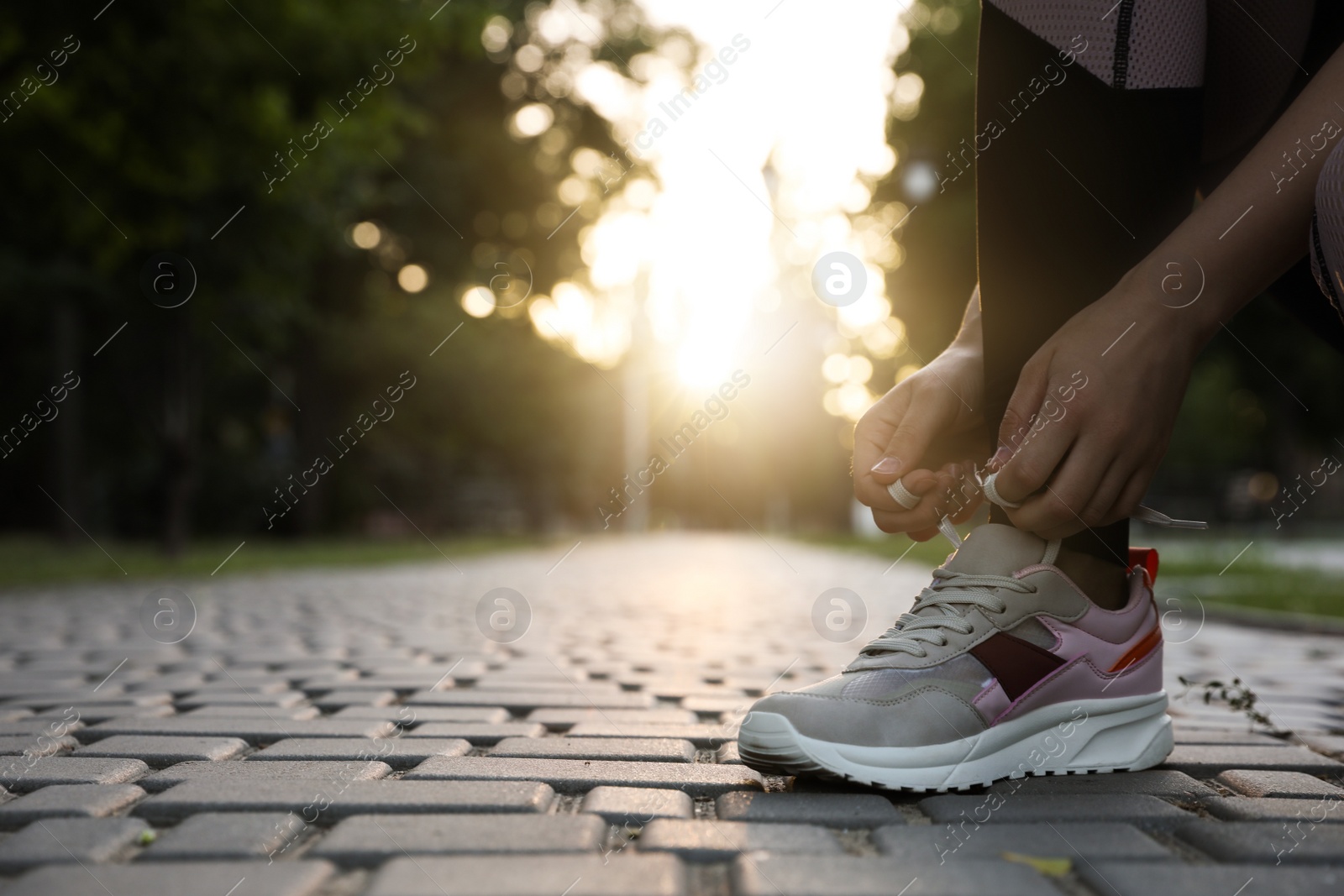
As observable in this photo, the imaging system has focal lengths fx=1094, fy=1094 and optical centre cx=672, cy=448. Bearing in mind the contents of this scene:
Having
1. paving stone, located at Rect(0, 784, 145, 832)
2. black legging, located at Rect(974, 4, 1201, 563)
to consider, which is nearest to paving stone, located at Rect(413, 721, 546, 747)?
paving stone, located at Rect(0, 784, 145, 832)

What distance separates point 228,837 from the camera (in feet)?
5.15

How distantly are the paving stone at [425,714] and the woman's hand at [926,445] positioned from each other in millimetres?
1179

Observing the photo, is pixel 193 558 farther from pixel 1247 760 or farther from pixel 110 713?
pixel 1247 760

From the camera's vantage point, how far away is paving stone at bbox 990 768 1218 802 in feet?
6.30

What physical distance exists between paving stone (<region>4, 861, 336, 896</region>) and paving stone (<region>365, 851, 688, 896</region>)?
0.10 meters

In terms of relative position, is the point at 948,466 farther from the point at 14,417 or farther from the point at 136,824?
the point at 14,417

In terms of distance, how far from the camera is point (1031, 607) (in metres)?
2.04

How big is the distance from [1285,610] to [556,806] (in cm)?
566

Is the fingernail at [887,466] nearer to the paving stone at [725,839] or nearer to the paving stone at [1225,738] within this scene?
the paving stone at [725,839]

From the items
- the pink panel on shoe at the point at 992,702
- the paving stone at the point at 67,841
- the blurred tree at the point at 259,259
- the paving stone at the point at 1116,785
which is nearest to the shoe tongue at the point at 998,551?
the pink panel on shoe at the point at 992,702

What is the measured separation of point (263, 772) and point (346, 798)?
332 millimetres

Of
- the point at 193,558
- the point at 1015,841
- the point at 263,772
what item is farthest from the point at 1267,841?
the point at 193,558

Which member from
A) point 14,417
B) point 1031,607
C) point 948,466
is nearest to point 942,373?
point 948,466

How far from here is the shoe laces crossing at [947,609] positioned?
2.03m
